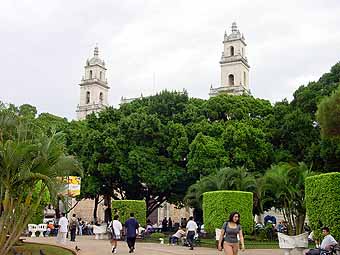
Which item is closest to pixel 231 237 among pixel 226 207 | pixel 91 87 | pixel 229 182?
pixel 226 207

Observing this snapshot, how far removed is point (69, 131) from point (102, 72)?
151 feet

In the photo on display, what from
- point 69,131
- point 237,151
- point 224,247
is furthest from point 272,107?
point 224,247

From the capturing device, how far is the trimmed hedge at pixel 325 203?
53.2ft

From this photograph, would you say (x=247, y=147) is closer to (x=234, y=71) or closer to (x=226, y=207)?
(x=226, y=207)

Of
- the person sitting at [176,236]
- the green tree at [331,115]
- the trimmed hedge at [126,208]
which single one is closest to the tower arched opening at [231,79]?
the trimmed hedge at [126,208]

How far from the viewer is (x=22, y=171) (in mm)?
16578

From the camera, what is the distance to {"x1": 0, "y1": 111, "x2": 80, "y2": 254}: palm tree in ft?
54.0

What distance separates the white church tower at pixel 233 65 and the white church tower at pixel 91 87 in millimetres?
23202

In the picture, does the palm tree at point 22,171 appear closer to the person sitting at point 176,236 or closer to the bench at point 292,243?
the bench at point 292,243

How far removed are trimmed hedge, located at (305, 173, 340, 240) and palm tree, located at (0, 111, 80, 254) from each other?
8.32 metres

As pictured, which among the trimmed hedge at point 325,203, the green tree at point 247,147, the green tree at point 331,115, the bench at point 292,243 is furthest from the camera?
the green tree at point 247,147

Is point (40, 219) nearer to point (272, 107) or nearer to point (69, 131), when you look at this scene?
point (69, 131)

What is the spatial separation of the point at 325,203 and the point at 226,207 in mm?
8333

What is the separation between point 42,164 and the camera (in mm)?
17078
